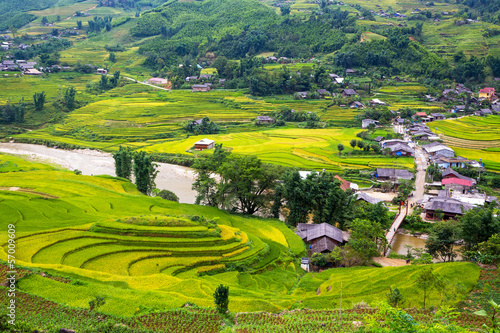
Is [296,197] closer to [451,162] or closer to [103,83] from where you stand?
[451,162]

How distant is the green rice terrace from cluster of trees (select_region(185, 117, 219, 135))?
37.4 meters

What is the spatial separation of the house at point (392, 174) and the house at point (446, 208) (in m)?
9.00

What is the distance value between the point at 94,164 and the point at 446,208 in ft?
157

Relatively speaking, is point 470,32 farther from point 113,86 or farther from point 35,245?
point 35,245

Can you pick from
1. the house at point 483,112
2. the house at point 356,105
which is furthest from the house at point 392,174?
the house at point 483,112

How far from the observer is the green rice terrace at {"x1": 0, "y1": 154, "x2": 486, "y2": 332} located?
63.0ft

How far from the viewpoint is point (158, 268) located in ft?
81.6

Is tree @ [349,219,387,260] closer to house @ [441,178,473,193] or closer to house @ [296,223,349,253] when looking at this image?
house @ [296,223,349,253]

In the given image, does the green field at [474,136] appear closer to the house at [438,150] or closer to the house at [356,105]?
the house at [438,150]

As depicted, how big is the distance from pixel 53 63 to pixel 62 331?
104 meters

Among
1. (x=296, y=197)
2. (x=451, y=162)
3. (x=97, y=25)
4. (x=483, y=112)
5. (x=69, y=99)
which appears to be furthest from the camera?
(x=97, y=25)

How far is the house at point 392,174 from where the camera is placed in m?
50.2

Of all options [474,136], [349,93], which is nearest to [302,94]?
[349,93]

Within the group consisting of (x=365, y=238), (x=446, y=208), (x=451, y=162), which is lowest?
(x=446, y=208)
